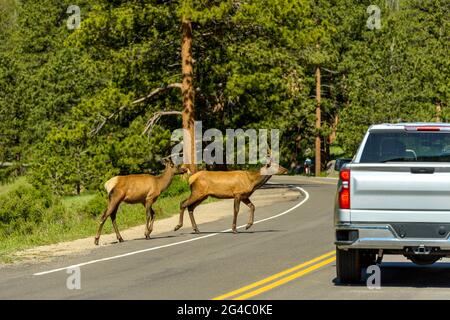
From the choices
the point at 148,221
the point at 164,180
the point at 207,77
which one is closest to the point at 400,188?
the point at 148,221

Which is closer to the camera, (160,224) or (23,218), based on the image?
(160,224)

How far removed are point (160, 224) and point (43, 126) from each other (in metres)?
50.2

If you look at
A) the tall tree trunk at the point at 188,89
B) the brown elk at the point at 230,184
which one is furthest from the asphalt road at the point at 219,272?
the tall tree trunk at the point at 188,89

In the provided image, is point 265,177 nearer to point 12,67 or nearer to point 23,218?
point 23,218

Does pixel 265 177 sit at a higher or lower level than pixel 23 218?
higher

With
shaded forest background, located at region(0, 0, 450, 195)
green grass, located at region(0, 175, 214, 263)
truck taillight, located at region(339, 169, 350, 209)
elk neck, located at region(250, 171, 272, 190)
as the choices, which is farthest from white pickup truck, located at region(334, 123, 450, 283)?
shaded forest background, located at region(0, 0, 450, 195)

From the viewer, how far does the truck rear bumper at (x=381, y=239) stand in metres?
11.9

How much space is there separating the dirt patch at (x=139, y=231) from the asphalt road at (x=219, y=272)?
2.06ft

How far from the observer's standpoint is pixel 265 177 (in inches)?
880

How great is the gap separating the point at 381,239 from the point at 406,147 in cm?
163

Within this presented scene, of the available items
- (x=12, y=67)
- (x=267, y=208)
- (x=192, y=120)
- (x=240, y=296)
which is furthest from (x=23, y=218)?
(x=12, y=67)

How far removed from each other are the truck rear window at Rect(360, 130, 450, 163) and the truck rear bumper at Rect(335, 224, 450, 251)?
3.85ft

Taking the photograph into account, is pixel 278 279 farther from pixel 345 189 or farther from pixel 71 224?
pixel 71 224

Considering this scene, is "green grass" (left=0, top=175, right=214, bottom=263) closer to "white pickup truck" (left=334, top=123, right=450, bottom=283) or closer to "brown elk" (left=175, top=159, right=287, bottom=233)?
"brown elk" (left=175, top=159, right=287, bottom=233)
